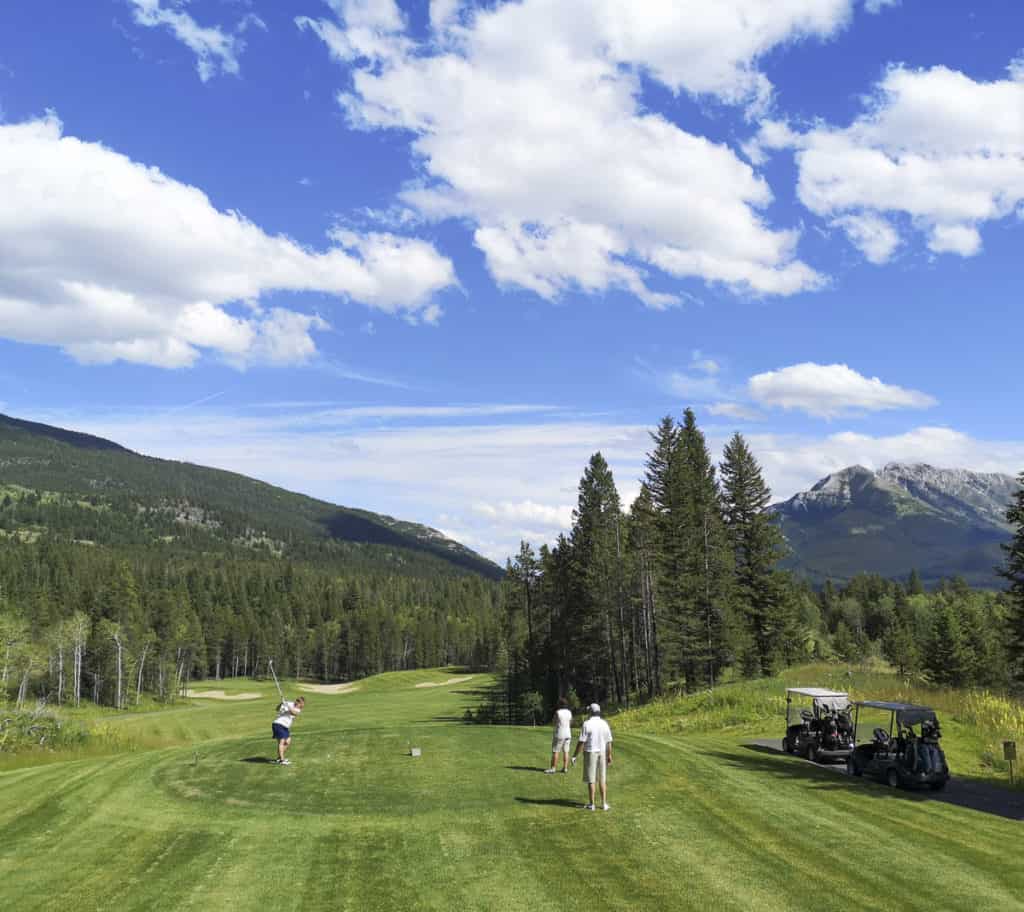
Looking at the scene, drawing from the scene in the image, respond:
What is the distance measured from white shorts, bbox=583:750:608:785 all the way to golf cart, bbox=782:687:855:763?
429 inches

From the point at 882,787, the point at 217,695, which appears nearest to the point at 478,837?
the point at 882,787

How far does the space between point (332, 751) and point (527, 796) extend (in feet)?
30.0


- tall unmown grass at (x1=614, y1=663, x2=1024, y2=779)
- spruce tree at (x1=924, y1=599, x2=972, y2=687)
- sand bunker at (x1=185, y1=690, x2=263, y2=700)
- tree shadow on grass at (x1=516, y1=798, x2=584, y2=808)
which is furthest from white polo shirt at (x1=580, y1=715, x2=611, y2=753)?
sand bunker at (x1=185, y1=690, x2=263, y2=700)

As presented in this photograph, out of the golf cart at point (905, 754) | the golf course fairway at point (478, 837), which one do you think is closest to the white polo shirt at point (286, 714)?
the golf course fairway at point (478, 837)

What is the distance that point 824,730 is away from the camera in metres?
25.4

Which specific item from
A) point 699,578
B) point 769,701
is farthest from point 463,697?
point 769,701

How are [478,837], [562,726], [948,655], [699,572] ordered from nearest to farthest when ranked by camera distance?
1. [478,837]
2. [562,726]
3. [699,572]
4. [948,655]

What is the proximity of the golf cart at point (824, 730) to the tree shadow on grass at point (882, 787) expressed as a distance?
442 millimetres

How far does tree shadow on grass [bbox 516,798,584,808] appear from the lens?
18219 millimetres

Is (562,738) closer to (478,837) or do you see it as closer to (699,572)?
(478,837)

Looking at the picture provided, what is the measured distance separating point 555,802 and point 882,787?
31.6ft

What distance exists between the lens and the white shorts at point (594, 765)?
17875 millimetres

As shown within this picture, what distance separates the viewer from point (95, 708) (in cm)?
11488

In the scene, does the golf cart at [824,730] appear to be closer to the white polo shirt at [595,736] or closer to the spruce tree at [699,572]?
the white polo shirt at [595,736]
